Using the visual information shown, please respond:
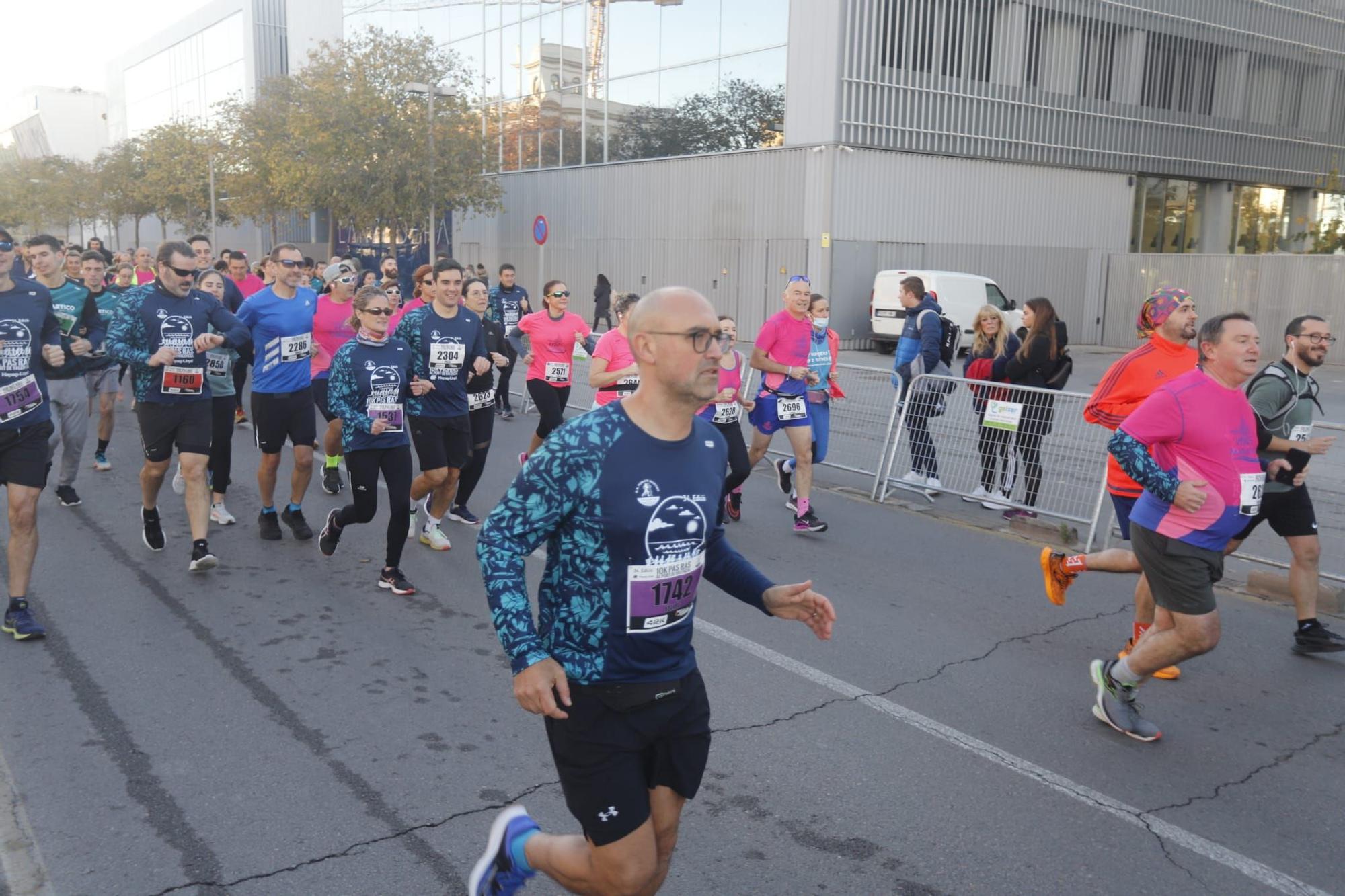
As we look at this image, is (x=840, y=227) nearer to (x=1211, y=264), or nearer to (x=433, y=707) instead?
(x=1211, y=264)

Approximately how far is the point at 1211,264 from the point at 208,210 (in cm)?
4375

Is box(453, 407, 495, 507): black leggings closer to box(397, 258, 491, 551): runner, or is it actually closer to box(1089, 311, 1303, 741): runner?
box(397, 258, 491, 551): runner

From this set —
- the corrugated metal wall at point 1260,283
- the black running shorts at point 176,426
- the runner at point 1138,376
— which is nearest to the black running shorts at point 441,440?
the black running shorts at point 176,426

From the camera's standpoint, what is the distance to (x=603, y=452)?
2680mm

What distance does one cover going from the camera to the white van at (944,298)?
24.1 m

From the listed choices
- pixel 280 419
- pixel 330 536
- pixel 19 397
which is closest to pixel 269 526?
pixel 280 419

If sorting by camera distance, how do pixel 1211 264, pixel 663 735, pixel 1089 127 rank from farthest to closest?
pixel 1089 127 < pixel 1211 264 < pixel 663 735

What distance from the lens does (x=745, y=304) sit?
28500mm

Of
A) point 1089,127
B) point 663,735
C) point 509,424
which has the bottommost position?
point 509,424

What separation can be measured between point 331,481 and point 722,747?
19.5ft

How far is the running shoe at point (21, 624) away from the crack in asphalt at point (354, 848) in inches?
113

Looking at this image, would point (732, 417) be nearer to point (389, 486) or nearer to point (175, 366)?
point (389, 486)

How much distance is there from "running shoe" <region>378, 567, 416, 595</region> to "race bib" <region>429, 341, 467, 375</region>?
139 centimetres

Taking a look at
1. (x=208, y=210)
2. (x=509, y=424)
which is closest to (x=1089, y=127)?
(x=509, y=424)
